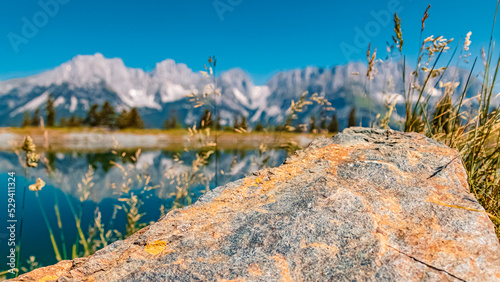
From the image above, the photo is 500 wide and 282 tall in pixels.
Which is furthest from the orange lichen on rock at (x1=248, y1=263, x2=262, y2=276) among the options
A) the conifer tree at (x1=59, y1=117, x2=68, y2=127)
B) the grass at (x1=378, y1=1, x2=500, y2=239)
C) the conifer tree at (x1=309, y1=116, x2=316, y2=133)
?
the conifer tree at (x1=59, y1=117, x2=68, y2=127)

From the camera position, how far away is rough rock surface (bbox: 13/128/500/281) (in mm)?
1150

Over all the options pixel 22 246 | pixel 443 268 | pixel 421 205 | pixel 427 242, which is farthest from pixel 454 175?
pixel 22 246

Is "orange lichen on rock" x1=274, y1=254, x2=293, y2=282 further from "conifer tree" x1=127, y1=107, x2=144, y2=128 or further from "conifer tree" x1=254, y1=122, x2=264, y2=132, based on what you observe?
"conifer tree" x1=127, y1=107, x2=144, y2=128

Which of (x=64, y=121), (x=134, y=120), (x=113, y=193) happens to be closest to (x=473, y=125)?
(x=113, y=193)

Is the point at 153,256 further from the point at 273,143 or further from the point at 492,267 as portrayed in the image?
the point at 273,143

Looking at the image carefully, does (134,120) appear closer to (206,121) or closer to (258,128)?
(258,128)

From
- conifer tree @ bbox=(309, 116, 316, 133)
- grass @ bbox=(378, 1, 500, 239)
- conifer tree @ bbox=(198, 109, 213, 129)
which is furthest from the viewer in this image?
conifer tree @ bbox=(309, 116, 316, 133)

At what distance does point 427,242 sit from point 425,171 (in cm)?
63

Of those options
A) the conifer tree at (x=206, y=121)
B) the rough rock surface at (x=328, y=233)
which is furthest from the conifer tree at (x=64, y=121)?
the rough rock surface at (x=328, y=233)

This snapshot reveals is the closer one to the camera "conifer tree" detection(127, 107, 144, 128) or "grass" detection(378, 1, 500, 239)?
"grass" detection(378, 1, 500, 239)

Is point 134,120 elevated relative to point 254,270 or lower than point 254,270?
lower

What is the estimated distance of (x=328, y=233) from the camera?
1315 mm

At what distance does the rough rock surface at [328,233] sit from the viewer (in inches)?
45.3

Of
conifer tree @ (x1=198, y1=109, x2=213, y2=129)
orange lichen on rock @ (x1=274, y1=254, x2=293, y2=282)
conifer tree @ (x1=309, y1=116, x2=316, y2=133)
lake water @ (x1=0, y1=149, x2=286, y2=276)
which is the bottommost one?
lake water @ (x1=0, y1=149, x2=286, y2=276)
